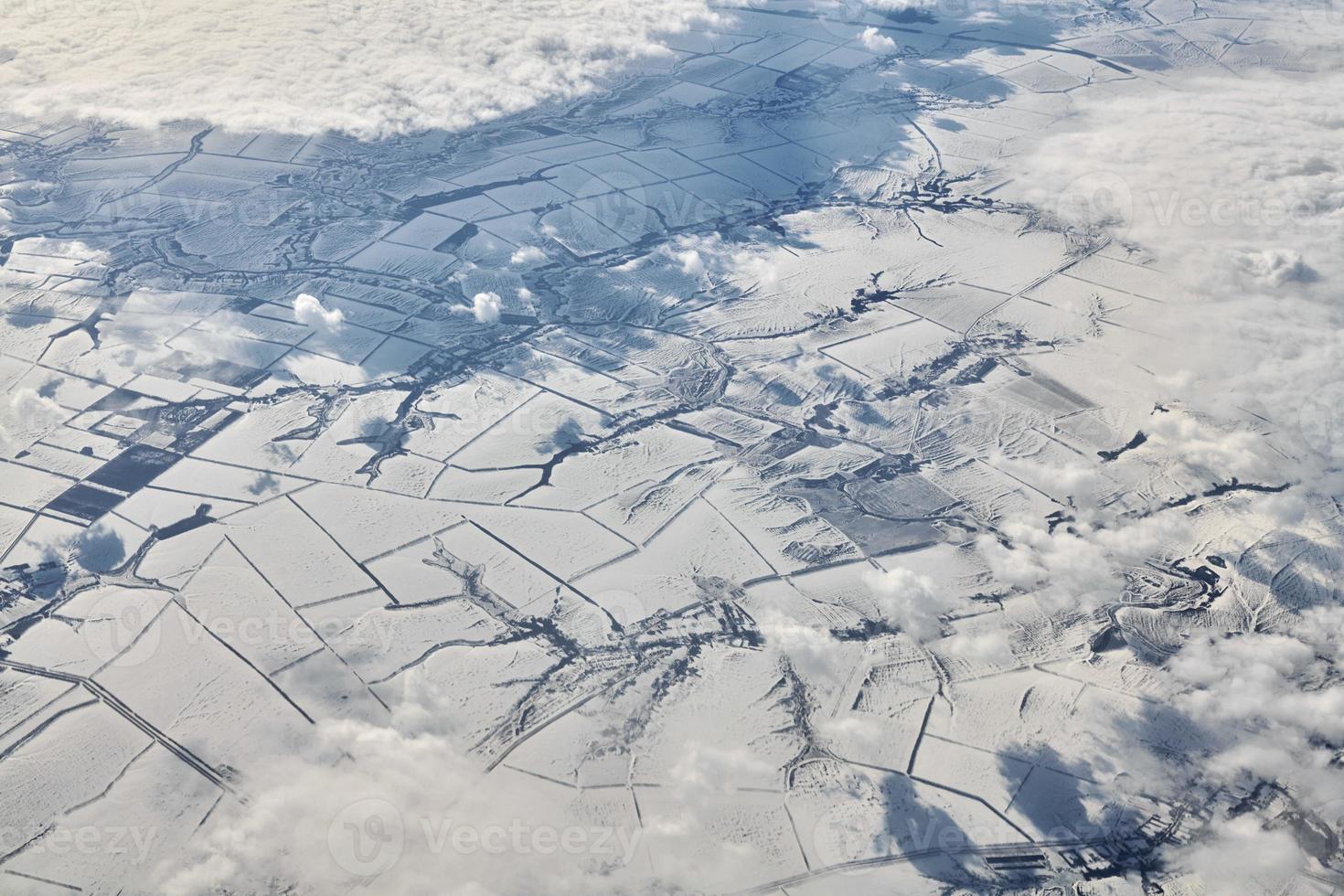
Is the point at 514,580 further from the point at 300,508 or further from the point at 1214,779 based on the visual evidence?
the point at 1214,779

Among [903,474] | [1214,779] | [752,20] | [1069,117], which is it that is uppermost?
[752,20]

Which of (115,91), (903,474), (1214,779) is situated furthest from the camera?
(115,91)

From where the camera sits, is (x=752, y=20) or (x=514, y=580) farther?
(x=752, y=20)

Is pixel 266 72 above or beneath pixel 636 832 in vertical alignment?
above

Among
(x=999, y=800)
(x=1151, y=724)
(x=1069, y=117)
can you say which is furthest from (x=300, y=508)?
(x=1069, y=117)

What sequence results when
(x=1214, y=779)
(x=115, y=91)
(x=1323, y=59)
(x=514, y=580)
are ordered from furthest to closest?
(x=1323, y=59) → (x=115, y=91) → (x=514, y=580) → (x=1214, y=779)

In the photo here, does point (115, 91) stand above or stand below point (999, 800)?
above

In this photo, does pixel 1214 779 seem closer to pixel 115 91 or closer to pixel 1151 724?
pixel 1151 724

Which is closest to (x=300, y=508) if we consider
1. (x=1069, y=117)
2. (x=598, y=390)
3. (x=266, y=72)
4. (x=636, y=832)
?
(x=598, y=390)

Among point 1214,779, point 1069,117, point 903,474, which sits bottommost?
point 1214,779
